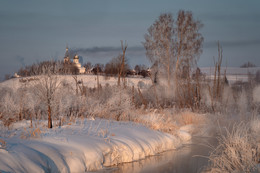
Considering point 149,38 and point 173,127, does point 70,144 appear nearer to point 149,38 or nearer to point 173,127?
point 173,127

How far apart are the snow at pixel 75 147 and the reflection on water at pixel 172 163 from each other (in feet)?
0.81

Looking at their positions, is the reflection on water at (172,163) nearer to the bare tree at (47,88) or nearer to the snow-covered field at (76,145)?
the snow-covered field at (76,145)

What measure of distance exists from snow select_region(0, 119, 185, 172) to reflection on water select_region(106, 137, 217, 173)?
0.25 m

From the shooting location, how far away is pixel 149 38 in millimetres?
26703

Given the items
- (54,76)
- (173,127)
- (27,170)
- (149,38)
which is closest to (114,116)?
(173,127)

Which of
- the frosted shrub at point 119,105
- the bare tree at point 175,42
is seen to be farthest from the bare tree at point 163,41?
the frosted shrub at point 119,105

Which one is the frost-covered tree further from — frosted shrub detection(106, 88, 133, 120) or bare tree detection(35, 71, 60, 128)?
frosted shrub detection(106, 88, 133, 120)

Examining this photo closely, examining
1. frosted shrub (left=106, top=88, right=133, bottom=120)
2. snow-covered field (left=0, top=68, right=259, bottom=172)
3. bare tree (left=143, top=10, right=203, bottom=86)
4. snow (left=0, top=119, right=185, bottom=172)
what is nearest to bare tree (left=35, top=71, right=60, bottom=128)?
snow-covered field (left=0, top=68, right=259, bottom=172)

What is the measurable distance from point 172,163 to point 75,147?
280 cm

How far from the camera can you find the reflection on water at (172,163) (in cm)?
703

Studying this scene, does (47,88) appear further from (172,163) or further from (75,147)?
(172,163)

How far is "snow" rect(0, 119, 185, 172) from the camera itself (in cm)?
520

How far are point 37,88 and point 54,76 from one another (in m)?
0.60

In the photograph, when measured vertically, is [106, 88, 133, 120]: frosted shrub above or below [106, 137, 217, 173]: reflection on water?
above
